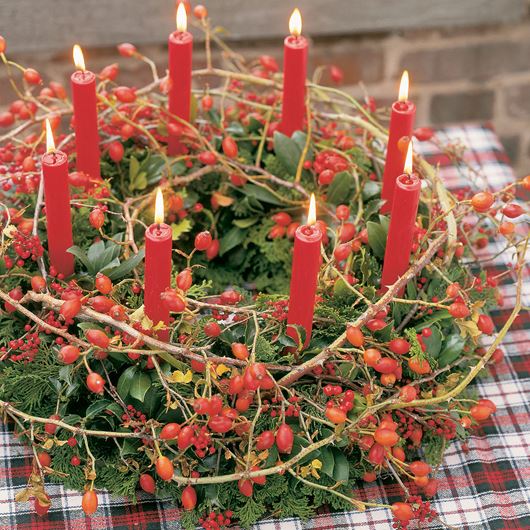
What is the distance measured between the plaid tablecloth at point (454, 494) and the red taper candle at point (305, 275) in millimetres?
194

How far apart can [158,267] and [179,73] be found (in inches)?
14.6

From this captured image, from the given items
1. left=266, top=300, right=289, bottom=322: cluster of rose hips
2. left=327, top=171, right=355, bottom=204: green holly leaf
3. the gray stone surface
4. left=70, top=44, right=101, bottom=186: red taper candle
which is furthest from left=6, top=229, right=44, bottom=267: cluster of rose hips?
the gray stone surface

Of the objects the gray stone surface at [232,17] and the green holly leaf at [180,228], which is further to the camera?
the gray stone surface at [232,17]

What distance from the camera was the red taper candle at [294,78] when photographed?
120cm

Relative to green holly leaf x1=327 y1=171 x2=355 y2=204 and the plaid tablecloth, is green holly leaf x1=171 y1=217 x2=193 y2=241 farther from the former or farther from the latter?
the plaid tablecloth

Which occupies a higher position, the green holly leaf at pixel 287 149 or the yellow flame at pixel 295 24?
the yellow flame at pixel 295 24

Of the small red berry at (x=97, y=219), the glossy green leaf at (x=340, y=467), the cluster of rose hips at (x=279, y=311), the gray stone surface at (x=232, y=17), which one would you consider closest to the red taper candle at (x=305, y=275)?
the cluster of rose hips at (x=279, y=311)

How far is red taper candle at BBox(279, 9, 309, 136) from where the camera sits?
1198 mm

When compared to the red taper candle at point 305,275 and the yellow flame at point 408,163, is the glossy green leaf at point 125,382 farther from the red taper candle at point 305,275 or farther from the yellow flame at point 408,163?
the yellow flame at point 408,163

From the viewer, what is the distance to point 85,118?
3.75 ft

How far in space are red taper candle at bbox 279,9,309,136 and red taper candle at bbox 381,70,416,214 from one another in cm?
14

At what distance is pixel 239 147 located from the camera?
4.25ft

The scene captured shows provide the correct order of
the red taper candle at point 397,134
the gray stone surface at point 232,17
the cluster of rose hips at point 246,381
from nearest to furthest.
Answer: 1. the cluster of rose hips at point 246,381
2. the red taper candle at point 397,134
3. the gray stone surface at point 232,17

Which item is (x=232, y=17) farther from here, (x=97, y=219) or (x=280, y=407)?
(x=280, y=407)
